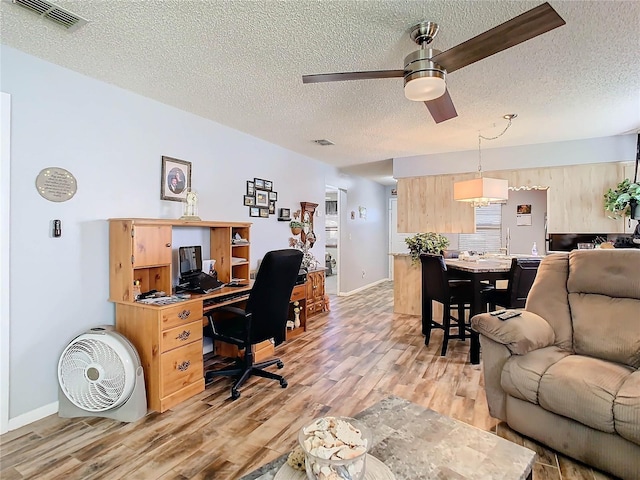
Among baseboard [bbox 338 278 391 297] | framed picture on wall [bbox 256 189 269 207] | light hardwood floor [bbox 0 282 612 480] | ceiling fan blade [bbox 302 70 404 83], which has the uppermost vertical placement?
ceiling fan blade [bbox 302 70 404 83]

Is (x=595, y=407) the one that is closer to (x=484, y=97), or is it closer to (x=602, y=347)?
(x=602, y=347)

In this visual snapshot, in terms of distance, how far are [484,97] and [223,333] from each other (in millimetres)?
2938

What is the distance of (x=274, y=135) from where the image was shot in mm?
4184

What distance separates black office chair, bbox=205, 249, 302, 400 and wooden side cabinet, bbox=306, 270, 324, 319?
6.66 ft

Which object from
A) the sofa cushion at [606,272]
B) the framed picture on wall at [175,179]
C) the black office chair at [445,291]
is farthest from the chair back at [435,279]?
the framed picture on wall at [175,179]

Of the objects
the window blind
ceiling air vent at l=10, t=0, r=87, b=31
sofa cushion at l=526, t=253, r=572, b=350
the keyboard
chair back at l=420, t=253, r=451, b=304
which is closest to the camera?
ceiling air vent at l=10, t=0, r=87, b=31

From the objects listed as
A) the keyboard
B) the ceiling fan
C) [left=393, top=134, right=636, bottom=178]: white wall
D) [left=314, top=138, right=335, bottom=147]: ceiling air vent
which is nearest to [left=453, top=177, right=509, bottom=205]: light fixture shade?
[left=393, top=134, right=636, bottom=178]: white wall

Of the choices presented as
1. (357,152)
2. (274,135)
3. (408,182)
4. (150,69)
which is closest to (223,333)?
(150,69)

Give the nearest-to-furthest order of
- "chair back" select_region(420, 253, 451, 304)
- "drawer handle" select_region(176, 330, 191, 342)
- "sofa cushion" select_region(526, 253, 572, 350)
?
"sofa cushion" select_region(526, 253, 572, 350)
"drawer handle" select_region(176, 330, 191, 342)
"chair back" select_region(420, 253, 451, 304)

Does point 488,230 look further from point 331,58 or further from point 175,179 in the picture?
point 175,179

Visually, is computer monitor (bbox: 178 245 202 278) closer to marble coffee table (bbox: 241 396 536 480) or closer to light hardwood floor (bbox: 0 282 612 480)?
light hardwood floor (bbox: 0 282 612 480)

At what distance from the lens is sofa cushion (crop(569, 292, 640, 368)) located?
1.94 m

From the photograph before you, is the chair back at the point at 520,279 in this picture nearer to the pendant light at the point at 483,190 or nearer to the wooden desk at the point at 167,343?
the pendant light at the point at 483,190

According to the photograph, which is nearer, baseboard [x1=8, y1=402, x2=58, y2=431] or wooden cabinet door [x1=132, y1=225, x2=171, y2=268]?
baseboard [x1=8, y1=402, x2=58, y2=431]
